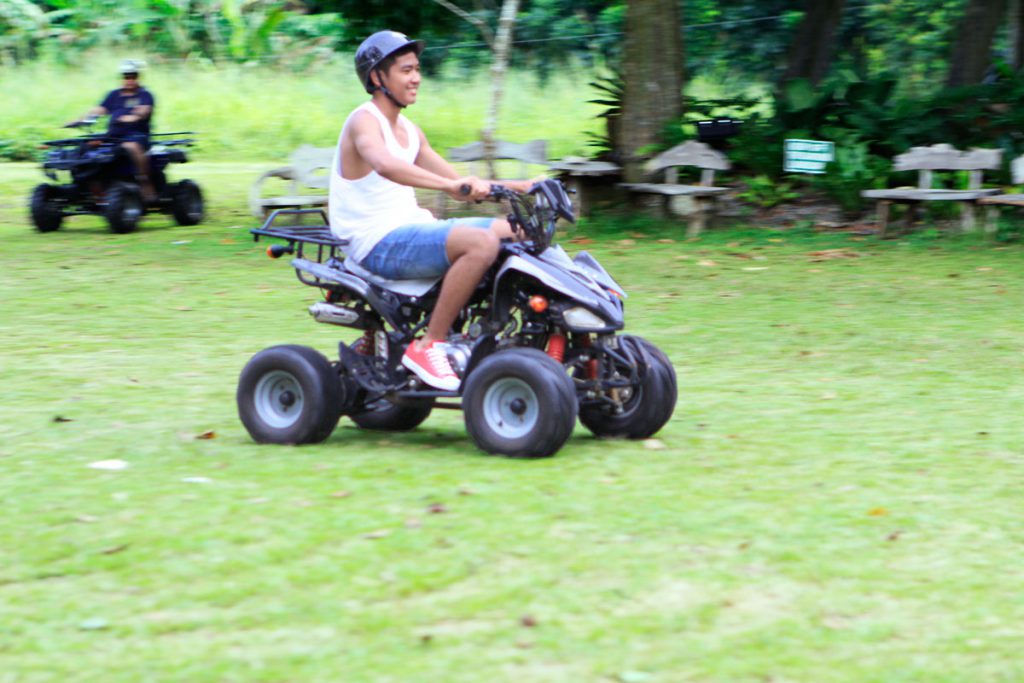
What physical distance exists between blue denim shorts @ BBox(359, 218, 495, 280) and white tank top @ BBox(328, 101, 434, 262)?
0.05 meters

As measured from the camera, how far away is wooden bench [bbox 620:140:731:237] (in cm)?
1552

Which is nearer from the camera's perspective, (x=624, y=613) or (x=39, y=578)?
(x=624, y=613)

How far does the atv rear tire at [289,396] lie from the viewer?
20.9 feet

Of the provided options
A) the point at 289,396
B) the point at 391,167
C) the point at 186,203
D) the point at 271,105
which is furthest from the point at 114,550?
the point at 271,105

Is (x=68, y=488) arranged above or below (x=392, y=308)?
below

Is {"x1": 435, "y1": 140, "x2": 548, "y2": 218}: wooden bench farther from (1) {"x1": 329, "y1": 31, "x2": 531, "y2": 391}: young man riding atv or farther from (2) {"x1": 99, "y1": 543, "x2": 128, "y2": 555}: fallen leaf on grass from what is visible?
(2) {"x1": 99, "y1": 543, "x2": 128, "y2": 555}: fallen leaf on grass

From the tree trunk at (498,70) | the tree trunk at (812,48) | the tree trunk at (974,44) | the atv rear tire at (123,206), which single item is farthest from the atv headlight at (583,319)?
the tree trunk at (812,48)

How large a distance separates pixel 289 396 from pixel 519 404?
1.14 meters

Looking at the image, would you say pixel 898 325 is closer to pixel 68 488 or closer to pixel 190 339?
pixel 190 339

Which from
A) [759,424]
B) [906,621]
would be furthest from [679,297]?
[906,621]

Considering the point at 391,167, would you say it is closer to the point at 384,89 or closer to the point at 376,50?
the point at 384,89

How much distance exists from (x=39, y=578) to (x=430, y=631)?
52.7 inches

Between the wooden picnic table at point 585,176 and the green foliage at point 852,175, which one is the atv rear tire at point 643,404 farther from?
the green foliage at point 852,175

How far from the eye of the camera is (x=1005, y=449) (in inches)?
250
